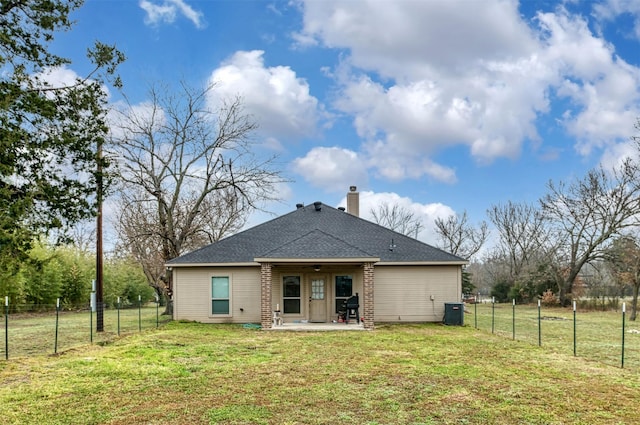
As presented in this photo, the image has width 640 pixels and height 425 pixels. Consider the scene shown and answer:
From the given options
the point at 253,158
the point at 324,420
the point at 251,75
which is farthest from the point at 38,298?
the point at 324,420

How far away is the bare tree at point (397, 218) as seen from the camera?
165 feet

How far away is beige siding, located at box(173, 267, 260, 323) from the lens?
17281 millimetres

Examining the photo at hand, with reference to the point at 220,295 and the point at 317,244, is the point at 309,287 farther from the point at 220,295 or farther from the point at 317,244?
the point at 220,295

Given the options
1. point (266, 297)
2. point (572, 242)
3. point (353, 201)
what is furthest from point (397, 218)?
point (266, 297)

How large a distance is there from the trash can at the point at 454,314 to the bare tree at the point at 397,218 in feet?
110

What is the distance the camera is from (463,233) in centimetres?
4553

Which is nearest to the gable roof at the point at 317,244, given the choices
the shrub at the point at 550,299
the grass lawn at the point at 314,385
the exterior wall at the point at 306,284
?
the exterior wall at the point at 306,284

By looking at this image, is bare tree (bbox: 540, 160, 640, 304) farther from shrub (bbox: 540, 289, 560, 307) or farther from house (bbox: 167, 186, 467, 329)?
house (bbox: 167, 186, 467, 329)

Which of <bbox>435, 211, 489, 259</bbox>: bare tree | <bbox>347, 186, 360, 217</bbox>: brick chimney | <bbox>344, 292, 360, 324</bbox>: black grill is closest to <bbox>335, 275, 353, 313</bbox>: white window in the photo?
<bbox>344, 292, 360, 324</bbox>: black grill

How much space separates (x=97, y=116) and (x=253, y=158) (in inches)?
403

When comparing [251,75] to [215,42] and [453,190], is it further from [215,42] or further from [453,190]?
[453,190]

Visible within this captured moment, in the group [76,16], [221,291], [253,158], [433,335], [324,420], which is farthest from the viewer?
[253,158]

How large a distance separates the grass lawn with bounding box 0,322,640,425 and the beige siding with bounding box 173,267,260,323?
5340 mm

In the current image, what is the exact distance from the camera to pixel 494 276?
47125 mm
